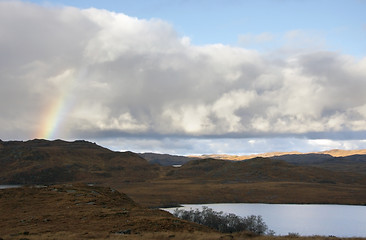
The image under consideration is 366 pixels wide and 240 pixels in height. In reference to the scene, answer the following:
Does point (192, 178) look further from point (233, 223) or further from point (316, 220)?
point (233, 223)

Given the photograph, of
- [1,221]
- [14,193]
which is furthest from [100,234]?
[14,193]

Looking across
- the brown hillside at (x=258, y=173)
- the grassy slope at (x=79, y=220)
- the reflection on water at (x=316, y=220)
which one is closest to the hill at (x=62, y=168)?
the brown hillside at (x=258, y=173)

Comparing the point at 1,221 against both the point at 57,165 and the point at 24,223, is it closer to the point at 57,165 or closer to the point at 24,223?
the point at 24,223

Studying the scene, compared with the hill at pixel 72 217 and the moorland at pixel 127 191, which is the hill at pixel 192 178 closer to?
the moorland at pixel 127 191

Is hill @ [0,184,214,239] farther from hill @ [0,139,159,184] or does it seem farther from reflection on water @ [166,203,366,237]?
hill @ [0,139,159,184]

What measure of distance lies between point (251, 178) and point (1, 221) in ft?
413

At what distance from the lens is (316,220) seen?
6400cm

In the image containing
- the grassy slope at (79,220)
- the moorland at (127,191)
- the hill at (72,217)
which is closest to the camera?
the grassy slope at (79,220)

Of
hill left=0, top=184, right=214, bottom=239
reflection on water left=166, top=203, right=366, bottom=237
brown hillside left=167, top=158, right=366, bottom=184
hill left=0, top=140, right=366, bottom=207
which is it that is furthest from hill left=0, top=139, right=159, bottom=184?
hill left=0, top=184, right=214, bottom=239

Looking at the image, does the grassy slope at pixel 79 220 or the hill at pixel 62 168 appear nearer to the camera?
the grassy slope at pixel 79 220

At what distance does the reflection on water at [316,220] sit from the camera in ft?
176

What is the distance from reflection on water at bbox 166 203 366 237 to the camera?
53.5 m

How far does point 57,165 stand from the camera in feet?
556

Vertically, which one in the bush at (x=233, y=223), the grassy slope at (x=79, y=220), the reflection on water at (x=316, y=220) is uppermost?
the grassy slope at (x=79, y=220)
